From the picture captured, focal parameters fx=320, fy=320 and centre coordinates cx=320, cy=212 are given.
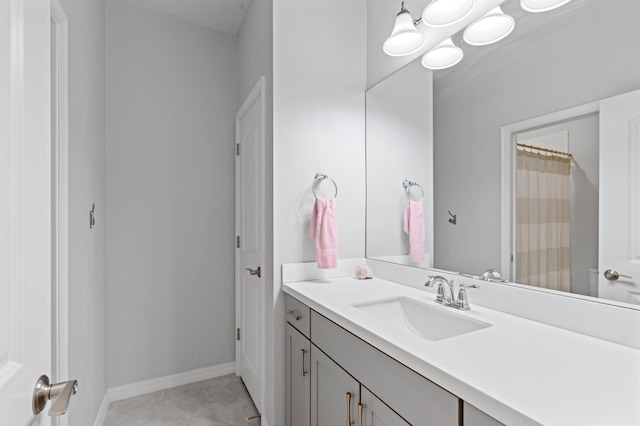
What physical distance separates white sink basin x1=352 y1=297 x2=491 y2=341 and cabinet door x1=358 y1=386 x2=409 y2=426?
379 millimetres

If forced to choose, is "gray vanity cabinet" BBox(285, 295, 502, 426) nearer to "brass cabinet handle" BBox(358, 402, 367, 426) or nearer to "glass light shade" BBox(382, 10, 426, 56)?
"brass cabinet handle" BBox(358, 402, 367, 426)

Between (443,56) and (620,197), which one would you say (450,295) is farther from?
(443,56)

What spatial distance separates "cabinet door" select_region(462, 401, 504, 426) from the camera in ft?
2.16

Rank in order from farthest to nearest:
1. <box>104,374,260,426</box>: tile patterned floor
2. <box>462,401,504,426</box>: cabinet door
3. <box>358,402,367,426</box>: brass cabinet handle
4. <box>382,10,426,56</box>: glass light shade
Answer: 1. <box>104,374,260,426</box>: tile patterned floor
2. <box>382,10,426,56</box>: glass light shade
3. <box>358,402,367,426</box>: brass cabinet handle
4. <box>462,401,504,426</box>: cabinet door

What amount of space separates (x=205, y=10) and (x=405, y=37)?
161 centimetres

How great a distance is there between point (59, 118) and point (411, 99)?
161 cm

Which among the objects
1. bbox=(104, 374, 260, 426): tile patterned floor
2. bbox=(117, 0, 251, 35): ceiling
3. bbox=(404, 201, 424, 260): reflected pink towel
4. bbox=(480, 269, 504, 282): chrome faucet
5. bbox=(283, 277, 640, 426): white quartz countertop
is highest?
bbox=(117, 0, 251, 35): ceiling

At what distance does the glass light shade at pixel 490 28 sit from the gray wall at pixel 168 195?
1877mm

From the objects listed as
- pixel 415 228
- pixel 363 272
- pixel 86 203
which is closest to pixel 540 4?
pixel 415 228

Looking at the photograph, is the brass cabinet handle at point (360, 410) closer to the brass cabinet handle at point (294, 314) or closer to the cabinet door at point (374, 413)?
the cabinet door at point (374, 413)

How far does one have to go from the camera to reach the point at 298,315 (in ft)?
5.15

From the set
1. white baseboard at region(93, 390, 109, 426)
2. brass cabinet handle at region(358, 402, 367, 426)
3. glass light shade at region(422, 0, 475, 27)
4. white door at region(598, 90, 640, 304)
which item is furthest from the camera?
white baseboard at region(93, 390, 109, 426)

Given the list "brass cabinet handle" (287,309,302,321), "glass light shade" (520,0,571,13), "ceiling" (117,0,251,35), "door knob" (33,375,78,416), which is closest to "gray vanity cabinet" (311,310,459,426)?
"brass cabinet handle" (287,309,302,321)

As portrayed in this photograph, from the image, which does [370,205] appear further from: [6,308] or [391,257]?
[6,308]
